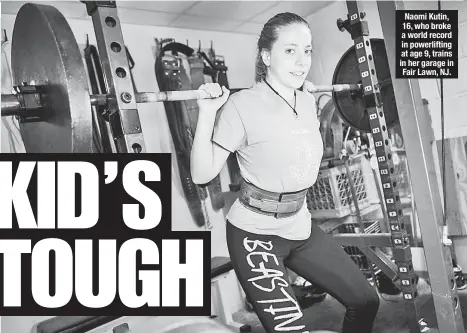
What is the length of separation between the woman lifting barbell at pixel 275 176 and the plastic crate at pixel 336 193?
1697 mm

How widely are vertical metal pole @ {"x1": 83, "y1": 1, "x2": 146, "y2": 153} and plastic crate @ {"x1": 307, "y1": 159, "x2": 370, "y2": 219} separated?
7.50 ft

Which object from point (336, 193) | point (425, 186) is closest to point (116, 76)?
point (425, 186)

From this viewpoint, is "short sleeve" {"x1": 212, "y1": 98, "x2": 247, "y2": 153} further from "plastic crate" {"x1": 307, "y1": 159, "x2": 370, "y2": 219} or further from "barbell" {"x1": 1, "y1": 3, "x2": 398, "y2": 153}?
"plastic crate" {"x1": 307, "y1": 159, "x2": 370, "y2": 219}

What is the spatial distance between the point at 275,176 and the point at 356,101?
1129 mm

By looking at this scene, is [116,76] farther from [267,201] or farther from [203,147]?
[267,201]

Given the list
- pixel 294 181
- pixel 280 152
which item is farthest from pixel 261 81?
pixel 294 181

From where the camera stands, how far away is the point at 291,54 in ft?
5.14

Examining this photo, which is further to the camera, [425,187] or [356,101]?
[356,101]

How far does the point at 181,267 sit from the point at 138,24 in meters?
2.43

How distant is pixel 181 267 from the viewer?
1964mm

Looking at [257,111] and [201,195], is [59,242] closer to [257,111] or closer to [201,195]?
[257,111]

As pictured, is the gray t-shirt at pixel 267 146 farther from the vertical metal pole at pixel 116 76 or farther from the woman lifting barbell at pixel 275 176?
the vertical metal pole at pixel 116 76

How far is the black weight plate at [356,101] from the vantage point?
8.05ft

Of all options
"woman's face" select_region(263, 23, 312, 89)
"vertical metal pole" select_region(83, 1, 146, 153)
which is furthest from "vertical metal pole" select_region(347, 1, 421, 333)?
"vertical metal pole" select_region(83, 1, 146, 153)
